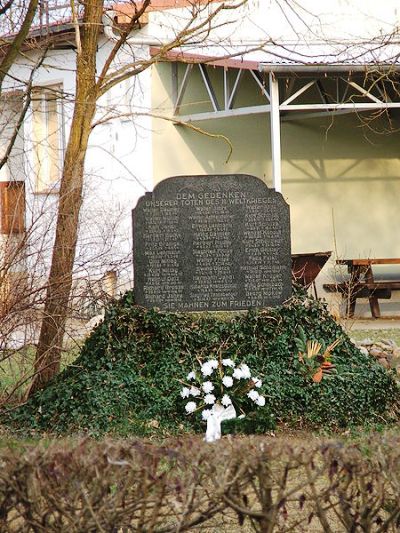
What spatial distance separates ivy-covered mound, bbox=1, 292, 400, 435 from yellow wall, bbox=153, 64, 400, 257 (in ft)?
35.7

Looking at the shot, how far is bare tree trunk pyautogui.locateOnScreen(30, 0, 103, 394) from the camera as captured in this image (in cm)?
967

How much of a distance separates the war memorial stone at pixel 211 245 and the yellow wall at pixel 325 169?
10.4m

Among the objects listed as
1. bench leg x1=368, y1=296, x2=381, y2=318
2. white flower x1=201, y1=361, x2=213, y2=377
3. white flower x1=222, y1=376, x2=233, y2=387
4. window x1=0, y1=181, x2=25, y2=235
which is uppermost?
window x1=0, y1=181, x2=25, y2=235

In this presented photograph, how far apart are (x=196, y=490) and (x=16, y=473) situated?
73 cm

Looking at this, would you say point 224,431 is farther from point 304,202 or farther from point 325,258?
point 304,202

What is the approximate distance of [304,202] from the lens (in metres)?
20.8

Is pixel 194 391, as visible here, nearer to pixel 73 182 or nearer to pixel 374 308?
pixel 73 182

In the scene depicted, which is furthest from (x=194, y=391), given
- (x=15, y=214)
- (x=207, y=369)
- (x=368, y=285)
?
(x=368, y=285)

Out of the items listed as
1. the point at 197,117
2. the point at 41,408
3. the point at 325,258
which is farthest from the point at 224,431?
the point at 197,117

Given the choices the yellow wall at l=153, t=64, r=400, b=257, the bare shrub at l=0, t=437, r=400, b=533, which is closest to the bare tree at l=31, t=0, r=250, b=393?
the bare shrub at l=0, t=437, r=400, b=533

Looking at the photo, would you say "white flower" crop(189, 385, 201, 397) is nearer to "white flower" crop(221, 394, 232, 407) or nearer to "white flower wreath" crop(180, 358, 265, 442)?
"white flower wreath" crop(180, 358, 265, 442)

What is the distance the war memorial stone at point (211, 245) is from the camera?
9.66 m

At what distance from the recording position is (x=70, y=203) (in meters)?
10.3

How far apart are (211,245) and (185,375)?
49.9 inches
